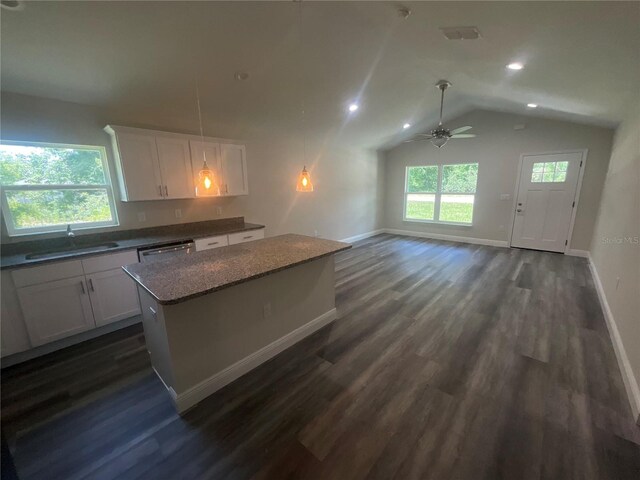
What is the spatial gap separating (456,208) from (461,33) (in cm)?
483

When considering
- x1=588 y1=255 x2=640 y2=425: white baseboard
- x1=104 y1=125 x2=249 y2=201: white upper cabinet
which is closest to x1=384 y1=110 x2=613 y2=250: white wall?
x1=588 y1=255 x2=640 y2=425: white baseboard

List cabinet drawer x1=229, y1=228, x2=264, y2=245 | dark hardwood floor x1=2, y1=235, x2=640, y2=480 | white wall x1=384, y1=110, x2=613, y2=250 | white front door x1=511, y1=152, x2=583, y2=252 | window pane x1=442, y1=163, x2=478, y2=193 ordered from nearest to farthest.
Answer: dark hardwood floor x1=2, y1=235, x2=640, y2=480
cabinet drawer x1=229, y1=228, x2=264, y2=245
white wall x1=384, y1=110, x2=613, y2=250
white front door x1=511, y1=152, x2=583, y2=252
window pane x1=442, y1=163, x2=478, y2=193

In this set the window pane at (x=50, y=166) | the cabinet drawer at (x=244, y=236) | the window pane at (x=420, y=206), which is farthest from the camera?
the window pane at (x=420, y=206)

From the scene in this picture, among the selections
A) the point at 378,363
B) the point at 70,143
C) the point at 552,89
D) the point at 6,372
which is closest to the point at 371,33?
the point at 552,89

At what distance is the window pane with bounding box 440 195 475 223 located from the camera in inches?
249

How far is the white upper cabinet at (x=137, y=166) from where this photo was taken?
9.64 ft

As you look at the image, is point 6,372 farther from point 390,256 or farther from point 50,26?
point 390,256

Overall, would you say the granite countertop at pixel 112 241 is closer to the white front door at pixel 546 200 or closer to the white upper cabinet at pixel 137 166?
the white upper cabinet at pixel 137 166

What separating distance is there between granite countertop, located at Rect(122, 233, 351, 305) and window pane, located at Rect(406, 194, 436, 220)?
16.8ft

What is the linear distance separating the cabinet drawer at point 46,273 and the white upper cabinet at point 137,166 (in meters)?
0.94

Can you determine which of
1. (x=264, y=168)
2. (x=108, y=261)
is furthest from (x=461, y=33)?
(x=108, y=261)

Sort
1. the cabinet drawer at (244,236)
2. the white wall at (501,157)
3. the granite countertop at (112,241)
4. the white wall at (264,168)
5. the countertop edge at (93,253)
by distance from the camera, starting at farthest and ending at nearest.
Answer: the white wall at (501,157) < the cabinet drawer at (244,236) < the white wall at (264,168) < the granite countertop at (112,241) < the countertop edge at (93,253)

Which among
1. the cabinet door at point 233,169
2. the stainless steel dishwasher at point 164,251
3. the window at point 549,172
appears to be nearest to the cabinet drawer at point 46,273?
the stainless steel dishwasher at point 164,251

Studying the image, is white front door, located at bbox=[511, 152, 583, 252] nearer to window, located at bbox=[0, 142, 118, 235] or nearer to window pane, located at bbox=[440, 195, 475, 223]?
window pane, located at bbox=[440, 195, 475, 223]
